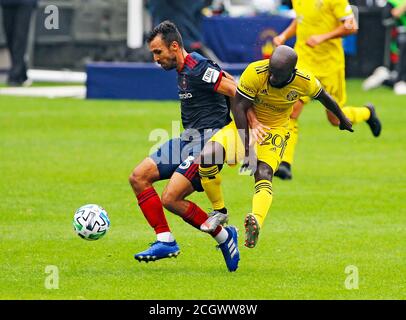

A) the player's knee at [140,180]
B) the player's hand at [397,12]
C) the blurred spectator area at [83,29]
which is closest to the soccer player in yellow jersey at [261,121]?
the player's knee at [140,180]

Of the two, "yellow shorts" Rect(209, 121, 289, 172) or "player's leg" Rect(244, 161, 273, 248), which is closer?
"player's leg" Rect(244, 161, 273, 248)

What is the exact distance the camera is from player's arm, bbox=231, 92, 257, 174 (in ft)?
34.1

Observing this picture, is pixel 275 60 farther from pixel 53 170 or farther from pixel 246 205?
pixel 53 170

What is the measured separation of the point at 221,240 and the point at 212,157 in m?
0.69

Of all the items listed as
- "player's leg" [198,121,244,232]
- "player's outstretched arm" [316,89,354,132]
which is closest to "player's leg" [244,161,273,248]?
"player's leg" [198,121,244,232]

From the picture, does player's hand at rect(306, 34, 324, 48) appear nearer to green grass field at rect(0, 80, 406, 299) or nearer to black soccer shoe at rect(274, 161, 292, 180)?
black soccer shoe at rect(274, 161, 292, 180)

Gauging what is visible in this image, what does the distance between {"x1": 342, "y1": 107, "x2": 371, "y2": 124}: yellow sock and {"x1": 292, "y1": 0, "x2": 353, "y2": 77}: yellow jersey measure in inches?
23.2

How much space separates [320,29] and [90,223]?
20.5ft

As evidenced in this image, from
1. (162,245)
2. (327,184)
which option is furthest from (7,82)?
(162,245)

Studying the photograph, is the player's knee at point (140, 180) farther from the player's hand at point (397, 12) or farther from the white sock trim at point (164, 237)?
the player's hand at point (397, 12)

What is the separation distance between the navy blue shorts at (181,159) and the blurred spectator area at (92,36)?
18.6 metres

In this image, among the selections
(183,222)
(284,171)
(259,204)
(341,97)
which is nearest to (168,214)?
(183,222)

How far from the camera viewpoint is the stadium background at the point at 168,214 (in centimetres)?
973

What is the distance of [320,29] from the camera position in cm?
1573
